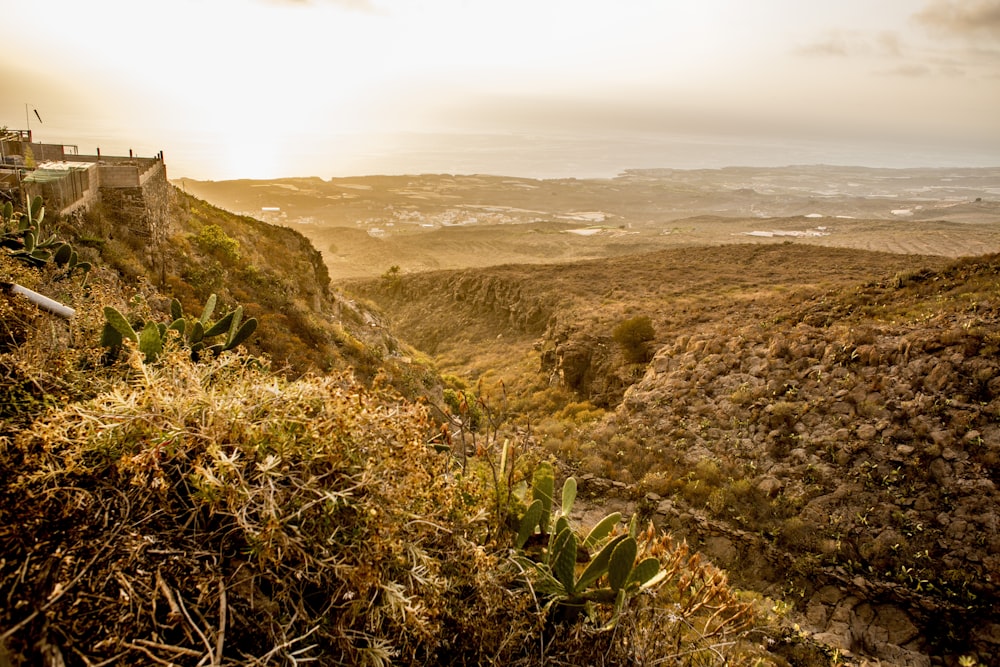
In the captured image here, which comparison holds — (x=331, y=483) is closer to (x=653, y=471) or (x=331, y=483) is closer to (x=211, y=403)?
(x=211, y=403)

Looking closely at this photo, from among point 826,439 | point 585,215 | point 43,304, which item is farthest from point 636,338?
point 585,215

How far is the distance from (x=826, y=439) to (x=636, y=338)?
753 cm

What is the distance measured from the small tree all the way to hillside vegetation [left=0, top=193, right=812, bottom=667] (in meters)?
14.1

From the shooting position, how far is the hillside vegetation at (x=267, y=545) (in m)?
1.50

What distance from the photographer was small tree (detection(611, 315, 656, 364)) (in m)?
16.4

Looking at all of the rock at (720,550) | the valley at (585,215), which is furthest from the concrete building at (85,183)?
the rock at (720,550)

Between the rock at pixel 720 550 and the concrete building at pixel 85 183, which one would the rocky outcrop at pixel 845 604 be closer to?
the rock at pixel 720 550

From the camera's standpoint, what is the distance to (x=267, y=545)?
164 centimetres

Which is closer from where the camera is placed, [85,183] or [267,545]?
[267,545]

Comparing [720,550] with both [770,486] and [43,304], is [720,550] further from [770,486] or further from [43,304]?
[43,304]

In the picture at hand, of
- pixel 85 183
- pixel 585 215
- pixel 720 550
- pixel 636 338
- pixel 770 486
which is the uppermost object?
pixel 585 215

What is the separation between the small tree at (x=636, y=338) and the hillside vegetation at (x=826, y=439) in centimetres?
11

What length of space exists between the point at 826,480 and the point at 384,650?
987 centimetres

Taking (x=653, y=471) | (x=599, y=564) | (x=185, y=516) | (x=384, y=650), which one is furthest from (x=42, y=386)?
(x=653, y=471)
